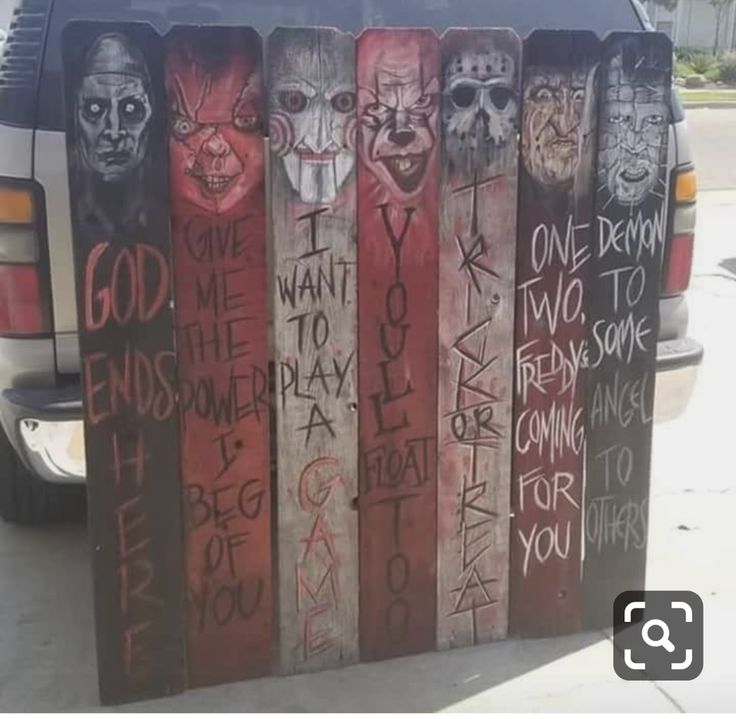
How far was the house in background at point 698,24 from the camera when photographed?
186ft

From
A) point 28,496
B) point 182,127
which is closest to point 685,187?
point 182,127

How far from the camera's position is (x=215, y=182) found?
2.57m

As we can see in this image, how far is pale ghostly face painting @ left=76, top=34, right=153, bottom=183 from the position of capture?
2.43 meters

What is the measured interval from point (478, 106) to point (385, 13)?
0.92m

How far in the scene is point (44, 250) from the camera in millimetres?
2885

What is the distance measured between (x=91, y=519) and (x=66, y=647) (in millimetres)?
627

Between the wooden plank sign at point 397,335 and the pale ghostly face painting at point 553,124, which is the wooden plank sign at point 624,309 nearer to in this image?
the pale ghostly face painting at point 553,124

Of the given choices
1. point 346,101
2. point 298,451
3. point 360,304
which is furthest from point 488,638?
point 346,101

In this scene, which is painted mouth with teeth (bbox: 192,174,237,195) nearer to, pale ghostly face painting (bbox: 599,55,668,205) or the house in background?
pale ghostly face painting (bbox: 599,55,668,205)

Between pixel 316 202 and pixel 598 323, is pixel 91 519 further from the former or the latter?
pixel 598 323

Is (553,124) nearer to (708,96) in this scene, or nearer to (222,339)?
(222,339)

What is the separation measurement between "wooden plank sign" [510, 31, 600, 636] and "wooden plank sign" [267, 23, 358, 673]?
47cm

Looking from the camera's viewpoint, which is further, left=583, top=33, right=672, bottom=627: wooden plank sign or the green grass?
the green grass

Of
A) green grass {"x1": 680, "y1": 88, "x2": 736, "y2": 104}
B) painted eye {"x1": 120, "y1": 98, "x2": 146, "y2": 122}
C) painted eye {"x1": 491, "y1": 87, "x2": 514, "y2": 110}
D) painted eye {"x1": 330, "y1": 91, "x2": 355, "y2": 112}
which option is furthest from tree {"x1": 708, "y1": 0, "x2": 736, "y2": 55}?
painted eye {"x1": 120, "y1": 98, "x2": 146, "y2": 122}
